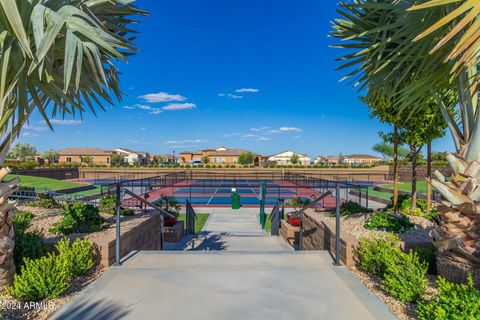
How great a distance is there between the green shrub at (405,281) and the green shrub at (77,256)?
4.12 m

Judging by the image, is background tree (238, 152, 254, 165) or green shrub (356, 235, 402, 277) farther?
background tree (238, 152, 254, 165)

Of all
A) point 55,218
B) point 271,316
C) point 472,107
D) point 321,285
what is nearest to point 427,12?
point 472,107

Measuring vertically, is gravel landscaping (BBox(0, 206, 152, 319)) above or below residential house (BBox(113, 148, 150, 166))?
below

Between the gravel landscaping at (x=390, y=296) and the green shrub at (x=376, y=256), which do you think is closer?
the gravel landscaping at (x=390, y=296)

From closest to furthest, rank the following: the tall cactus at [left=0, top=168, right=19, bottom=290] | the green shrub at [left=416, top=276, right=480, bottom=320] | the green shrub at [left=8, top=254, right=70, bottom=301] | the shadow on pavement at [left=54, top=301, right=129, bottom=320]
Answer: the green shrub at [left=416, top=276, right=480, bottom=320], the shadow on pavement at [left=54, top=301, right=129, bottom=320], the green shrub at [left=8, top=254, right=70, bottom=301], the tall cactus at [left=0, top=168, right=19, bottom=290]

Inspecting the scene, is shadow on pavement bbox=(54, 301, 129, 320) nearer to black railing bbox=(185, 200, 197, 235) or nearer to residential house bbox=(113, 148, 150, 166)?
black railing bbox=(185, 200, 197, 235)

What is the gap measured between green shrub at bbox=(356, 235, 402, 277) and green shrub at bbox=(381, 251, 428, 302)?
0.45ft

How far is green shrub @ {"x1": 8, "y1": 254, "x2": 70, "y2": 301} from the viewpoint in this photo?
3.34 meters

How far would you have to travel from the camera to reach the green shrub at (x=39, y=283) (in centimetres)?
334

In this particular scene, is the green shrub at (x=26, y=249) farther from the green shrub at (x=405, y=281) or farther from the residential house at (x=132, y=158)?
the residential house at (x=132, y=158)

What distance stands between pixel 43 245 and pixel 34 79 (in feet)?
8.79

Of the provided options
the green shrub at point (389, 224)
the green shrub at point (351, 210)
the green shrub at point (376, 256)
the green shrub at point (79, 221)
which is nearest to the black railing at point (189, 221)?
the green shrub at point (79, 221)

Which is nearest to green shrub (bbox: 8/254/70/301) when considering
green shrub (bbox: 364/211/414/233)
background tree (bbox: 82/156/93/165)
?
green shrub (bbox: 364/211/414/233)

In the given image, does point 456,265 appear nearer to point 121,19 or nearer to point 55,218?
point 121,19
